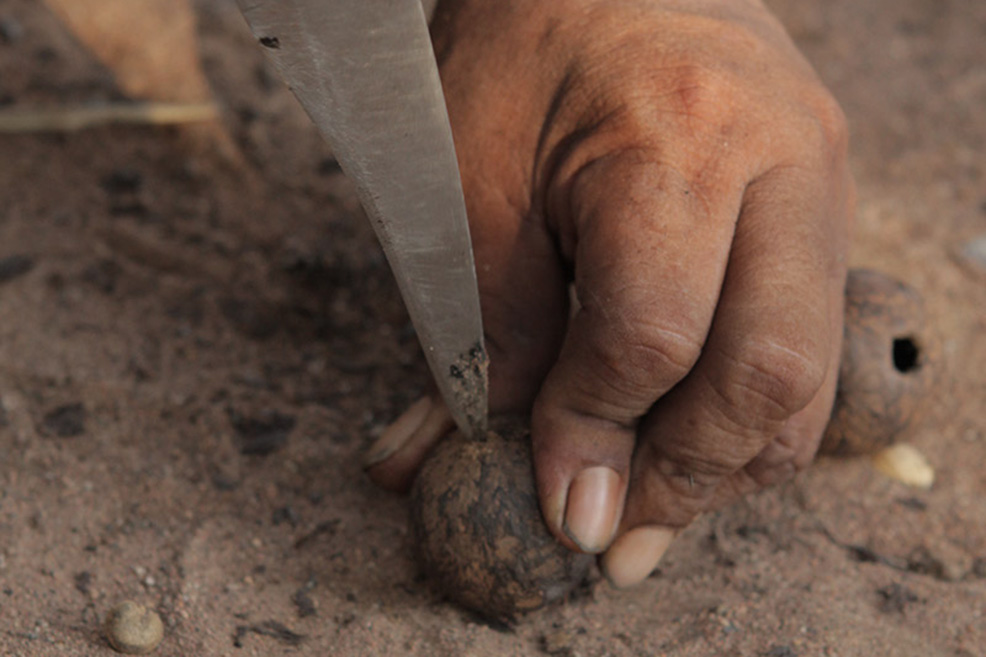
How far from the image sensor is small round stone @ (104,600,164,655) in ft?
6.39

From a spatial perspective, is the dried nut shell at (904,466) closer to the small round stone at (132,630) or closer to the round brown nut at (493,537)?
the round brown nut at (493,537)

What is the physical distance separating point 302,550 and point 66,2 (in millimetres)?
2550

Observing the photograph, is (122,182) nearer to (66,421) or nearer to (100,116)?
(100,116)

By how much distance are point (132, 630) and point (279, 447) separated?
0.82m

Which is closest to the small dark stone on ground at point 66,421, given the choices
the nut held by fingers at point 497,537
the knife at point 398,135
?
the nut held by fingers at point 497,537

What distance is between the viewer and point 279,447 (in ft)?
8.93

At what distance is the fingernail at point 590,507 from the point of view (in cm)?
207

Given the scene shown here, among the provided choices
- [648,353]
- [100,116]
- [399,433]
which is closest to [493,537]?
[399,433]

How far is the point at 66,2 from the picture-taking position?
384cm

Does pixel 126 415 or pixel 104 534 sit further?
pixel 126 415

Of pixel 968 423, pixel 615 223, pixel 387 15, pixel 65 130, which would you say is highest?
pixel 387 15

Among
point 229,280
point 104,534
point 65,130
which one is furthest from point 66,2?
point 104,534

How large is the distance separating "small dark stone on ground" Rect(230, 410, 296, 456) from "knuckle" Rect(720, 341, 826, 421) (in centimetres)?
132

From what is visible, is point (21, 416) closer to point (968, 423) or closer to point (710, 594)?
point (710, 594)
